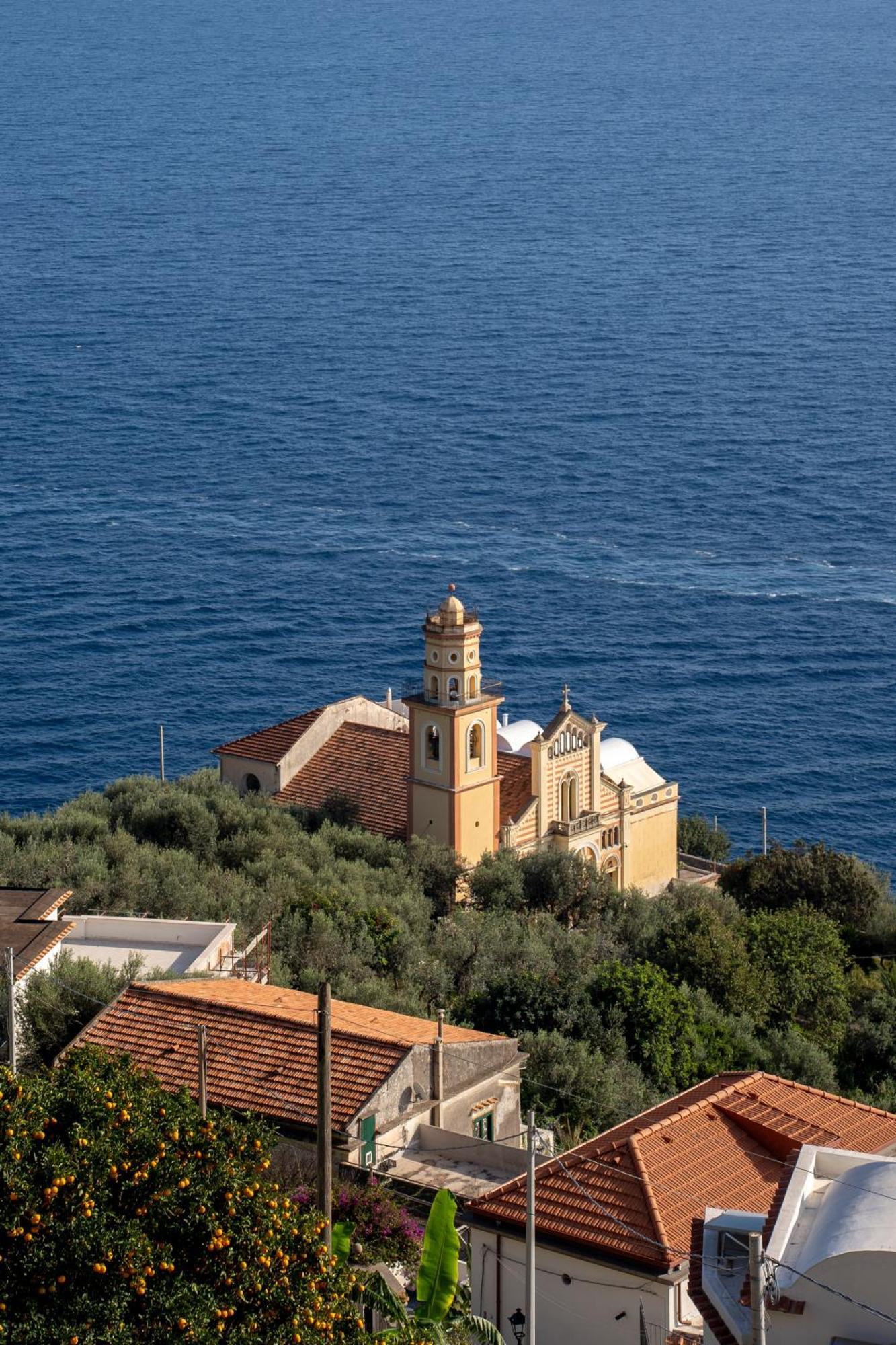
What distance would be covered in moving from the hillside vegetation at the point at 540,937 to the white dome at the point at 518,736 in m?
7.31

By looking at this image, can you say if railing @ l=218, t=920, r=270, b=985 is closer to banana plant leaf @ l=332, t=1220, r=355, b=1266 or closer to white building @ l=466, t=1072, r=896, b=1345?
white building @ l=466, t=1072, r=896, b=1345

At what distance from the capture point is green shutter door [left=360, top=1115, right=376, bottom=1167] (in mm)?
33281

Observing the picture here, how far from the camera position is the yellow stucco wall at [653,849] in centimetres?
6925

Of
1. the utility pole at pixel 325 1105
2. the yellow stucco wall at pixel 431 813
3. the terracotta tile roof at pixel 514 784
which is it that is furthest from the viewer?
the terracotta tile roof at pixel 514 784

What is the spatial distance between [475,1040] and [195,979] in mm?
6857

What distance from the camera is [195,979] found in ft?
136

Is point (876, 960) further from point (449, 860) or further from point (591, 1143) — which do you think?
point (591, 1143)

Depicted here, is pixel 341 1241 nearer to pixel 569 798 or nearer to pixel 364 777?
pixel 569 798

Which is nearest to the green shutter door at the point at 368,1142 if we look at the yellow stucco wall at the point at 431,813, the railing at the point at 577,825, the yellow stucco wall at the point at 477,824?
the yellow stucco wall at the point at 477,824

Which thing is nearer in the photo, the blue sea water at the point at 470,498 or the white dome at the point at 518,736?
the white dome at the point at 518,736

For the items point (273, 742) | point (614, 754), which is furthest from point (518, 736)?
→ point (273, 742)

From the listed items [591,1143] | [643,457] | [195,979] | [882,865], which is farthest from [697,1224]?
[643,457]

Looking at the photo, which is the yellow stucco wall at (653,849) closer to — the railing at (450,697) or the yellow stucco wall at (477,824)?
the yellow stucco wall at (477,824)

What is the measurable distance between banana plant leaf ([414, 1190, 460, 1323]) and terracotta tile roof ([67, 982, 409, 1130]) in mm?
8483
